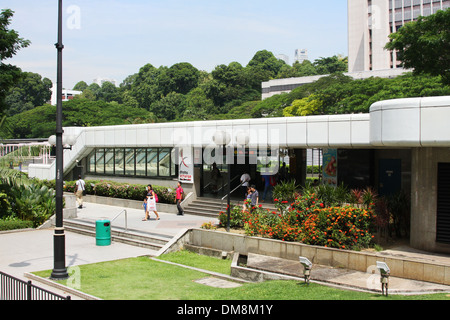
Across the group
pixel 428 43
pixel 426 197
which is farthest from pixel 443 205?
pixel 428 43

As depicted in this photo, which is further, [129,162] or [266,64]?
[266,64]

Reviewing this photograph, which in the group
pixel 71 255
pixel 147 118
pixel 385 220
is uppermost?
pixel 147 118

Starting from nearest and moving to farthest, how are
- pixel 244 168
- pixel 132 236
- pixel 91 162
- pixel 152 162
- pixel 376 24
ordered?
pixel 132 236
pixel 244 168
pixel 152 162
pixel 91 162
pixel 376 24

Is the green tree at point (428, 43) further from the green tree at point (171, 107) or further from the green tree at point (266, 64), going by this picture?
the green tree at point (266, 64)

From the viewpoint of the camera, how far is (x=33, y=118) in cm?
9225

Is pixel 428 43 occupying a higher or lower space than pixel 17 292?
higher

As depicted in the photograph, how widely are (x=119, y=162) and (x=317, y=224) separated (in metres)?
18.3

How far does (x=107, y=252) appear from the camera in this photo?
16.7 m

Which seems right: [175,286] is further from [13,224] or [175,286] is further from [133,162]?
[133,162]

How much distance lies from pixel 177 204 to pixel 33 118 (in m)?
77.8

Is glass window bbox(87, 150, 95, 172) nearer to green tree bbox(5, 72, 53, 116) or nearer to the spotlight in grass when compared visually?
the spotlight in grass
